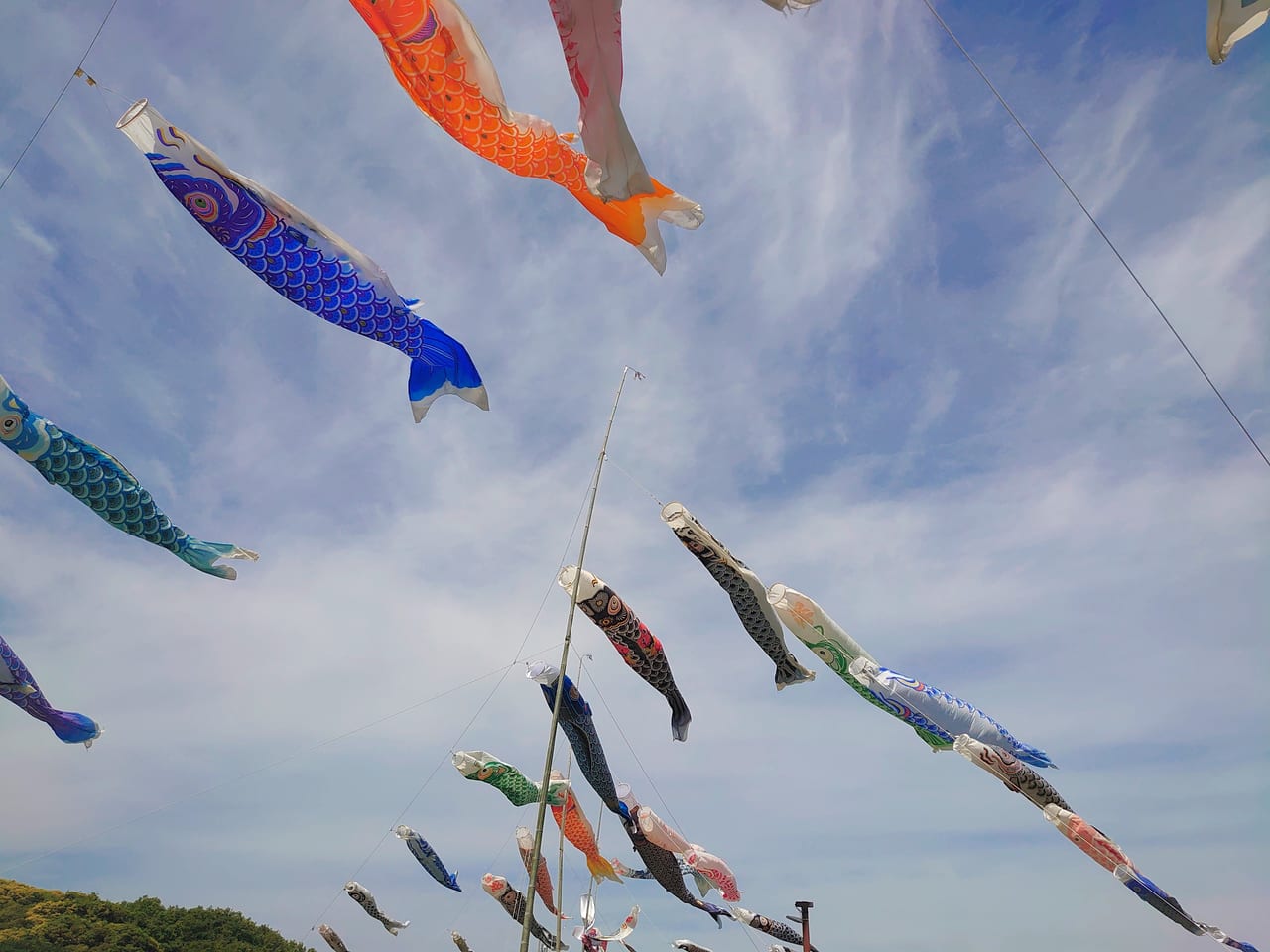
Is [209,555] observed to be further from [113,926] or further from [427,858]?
[113,926]

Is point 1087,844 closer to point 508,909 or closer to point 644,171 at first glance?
point 644,171

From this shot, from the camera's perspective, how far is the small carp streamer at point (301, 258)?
19.9ft

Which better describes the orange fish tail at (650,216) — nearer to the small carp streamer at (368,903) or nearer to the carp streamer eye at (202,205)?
the carp streamer eye at (202,205)

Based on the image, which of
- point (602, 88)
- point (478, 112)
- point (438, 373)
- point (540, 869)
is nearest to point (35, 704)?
point (438, 373)

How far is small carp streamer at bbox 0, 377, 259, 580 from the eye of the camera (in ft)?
22.2

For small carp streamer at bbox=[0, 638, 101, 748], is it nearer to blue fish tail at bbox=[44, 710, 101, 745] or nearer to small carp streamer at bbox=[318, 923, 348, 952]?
blue fish tail at bbox=[44, 710, 101, 745]

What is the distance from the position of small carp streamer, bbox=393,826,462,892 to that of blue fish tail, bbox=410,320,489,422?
44.4 feet

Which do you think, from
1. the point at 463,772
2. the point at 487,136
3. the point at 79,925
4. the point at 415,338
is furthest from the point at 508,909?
the point at 487,136

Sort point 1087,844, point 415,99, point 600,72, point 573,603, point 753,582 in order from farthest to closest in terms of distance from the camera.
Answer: point 753,582 < point 1087,844 < point 573,603 < point 415,99 < point 600,72

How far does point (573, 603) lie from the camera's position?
8.80 meters

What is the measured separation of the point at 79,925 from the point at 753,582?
21.1 meters

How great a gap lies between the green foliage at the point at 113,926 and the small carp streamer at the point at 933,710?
67.4 feet

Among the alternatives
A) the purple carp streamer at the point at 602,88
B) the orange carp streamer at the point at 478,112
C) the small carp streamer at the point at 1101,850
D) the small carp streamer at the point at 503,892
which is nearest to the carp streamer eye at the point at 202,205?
the orange carp streamer at the point at 478,112

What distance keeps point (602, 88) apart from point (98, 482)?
621cm
